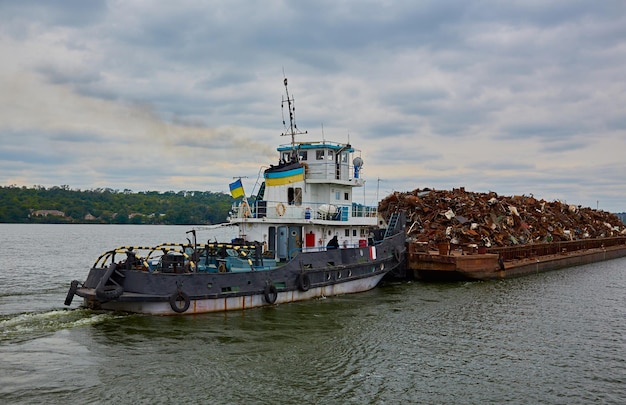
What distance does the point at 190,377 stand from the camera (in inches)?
464

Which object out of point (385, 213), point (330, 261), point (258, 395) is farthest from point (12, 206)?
point (258, 395)

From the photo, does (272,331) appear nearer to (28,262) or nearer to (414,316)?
(414,316)

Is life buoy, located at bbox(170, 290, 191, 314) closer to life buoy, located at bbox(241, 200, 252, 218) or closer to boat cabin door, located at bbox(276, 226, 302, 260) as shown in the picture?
boat cabin door, located at bbox(276, 226, 302, 260)

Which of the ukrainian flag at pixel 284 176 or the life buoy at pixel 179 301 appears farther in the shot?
the ukrainian flag at pixel 284 176

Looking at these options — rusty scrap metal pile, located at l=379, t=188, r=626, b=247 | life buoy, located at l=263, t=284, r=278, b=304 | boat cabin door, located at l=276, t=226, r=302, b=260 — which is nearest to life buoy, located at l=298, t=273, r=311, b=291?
life buoy, located at l=263, t=284, r=278, b=304

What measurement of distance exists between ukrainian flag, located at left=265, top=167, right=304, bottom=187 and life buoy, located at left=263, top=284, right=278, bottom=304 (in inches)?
210

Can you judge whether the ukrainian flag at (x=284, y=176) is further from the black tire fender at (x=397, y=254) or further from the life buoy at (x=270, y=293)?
the black tire fender at (x=397, y=254)

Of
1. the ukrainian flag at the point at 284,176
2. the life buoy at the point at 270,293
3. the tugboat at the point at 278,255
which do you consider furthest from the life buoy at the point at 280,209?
the life buoy at the point at 270,293

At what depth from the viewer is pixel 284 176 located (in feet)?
73.0

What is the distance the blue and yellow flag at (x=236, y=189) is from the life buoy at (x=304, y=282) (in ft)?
13.8

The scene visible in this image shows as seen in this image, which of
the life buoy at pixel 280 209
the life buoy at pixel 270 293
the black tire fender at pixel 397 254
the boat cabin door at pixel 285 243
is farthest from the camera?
the black tire fender at pixel 397 254

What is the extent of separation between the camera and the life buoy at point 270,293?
18.2 m

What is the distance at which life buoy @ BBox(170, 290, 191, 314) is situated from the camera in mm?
16172

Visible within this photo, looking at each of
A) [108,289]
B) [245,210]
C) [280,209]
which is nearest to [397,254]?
[280,209]
